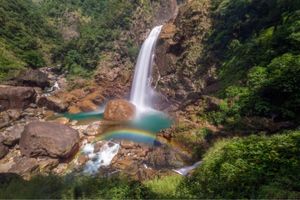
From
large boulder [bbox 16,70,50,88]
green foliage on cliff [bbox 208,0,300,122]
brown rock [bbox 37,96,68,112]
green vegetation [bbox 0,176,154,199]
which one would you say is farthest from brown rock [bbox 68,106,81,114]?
green vegetation [bbox 0,176,154,199]

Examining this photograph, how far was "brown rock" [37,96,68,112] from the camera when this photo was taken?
31.4 meters

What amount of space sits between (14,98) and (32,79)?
597 cm

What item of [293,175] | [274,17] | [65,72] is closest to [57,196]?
[293,175]

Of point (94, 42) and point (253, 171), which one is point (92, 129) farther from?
point (94, 42)

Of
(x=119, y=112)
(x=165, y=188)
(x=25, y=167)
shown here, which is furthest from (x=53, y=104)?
(x=165, y=188)

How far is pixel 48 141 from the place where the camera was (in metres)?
20.7

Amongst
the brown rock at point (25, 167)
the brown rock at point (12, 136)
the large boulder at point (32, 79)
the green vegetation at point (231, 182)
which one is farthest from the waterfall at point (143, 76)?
the green vegetation at point (231, 182)

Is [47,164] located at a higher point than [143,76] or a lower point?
lower

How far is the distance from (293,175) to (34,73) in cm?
3311

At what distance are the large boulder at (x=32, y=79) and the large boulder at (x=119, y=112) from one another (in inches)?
481

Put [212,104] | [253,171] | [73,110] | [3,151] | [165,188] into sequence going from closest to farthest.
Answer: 1. [253,171]
2. [165,188]
3. [212,104]
4. [3,151]
5. [73,110]

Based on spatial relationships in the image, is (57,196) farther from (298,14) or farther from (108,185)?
(298,14)

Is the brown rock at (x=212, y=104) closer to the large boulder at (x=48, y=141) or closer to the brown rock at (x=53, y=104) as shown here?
the large boulder at (x=48, y=141)

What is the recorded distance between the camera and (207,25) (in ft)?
102
